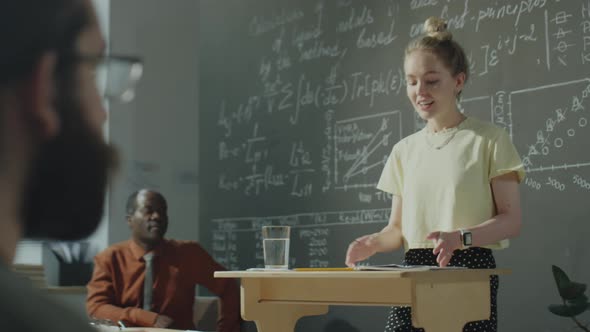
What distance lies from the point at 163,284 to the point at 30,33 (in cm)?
379

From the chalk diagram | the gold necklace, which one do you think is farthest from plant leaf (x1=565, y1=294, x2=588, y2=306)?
the chalk diagram

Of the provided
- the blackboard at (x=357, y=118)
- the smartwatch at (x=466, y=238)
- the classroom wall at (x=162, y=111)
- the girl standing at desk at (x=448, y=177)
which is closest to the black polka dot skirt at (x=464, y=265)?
the girl standing at desk at (x=448, y=177)

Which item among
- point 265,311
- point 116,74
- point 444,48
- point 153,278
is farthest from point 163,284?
point 116,74

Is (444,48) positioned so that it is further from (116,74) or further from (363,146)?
(116,74)

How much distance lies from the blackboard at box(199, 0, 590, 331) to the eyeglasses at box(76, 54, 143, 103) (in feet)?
9.56

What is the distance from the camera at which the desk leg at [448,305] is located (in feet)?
7.42

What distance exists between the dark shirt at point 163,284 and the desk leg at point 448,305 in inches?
79.1

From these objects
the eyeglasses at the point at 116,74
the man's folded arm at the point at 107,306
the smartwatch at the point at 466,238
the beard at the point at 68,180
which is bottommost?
the man's folded arm at the point at 107,306

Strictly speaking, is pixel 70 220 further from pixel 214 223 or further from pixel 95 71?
pixel 214 223

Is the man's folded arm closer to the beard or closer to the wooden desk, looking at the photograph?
the wooden desk

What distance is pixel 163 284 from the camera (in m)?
4.14

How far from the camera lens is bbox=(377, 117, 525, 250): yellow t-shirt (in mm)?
2414

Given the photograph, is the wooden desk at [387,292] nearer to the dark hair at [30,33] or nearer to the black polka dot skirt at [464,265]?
the black polka dot skirt at [464,265]

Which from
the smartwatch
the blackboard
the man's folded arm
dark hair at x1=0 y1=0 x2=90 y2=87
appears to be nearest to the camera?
dark hair at x1=0 y1=0 x2=90 y2=87
